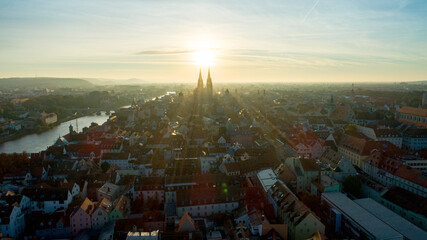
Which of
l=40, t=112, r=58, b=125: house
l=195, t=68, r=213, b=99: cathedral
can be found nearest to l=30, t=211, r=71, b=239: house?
l=40, t=112, r=58, b=125: house

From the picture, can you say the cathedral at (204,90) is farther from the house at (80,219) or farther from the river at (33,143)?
the house at (80,219)

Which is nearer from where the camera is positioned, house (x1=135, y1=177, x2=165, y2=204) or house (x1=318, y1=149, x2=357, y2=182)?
house (x1=135, y1=177, x2=165, y2=204)

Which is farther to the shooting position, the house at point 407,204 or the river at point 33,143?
the river at point 33,143

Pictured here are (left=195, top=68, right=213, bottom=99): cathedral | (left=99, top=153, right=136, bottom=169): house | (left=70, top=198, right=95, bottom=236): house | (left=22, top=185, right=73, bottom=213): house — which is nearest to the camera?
(left=70, top=198, right=95, bottom=236): house

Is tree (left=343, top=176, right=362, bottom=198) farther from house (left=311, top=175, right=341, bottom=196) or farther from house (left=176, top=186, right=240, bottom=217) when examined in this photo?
house (left=176, top=186, right=240, bottom=217)

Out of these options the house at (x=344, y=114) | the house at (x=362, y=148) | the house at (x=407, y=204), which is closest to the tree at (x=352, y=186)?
the house at (x=407, y=204)

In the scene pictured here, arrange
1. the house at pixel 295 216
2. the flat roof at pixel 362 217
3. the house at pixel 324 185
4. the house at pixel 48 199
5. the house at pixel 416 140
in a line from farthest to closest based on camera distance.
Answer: the house at pixel 416 140 < the house at pixel 324 185 < the house at pixel 48 199 < the house at pixel 295 216 < the flat roof at pixel 362 217
